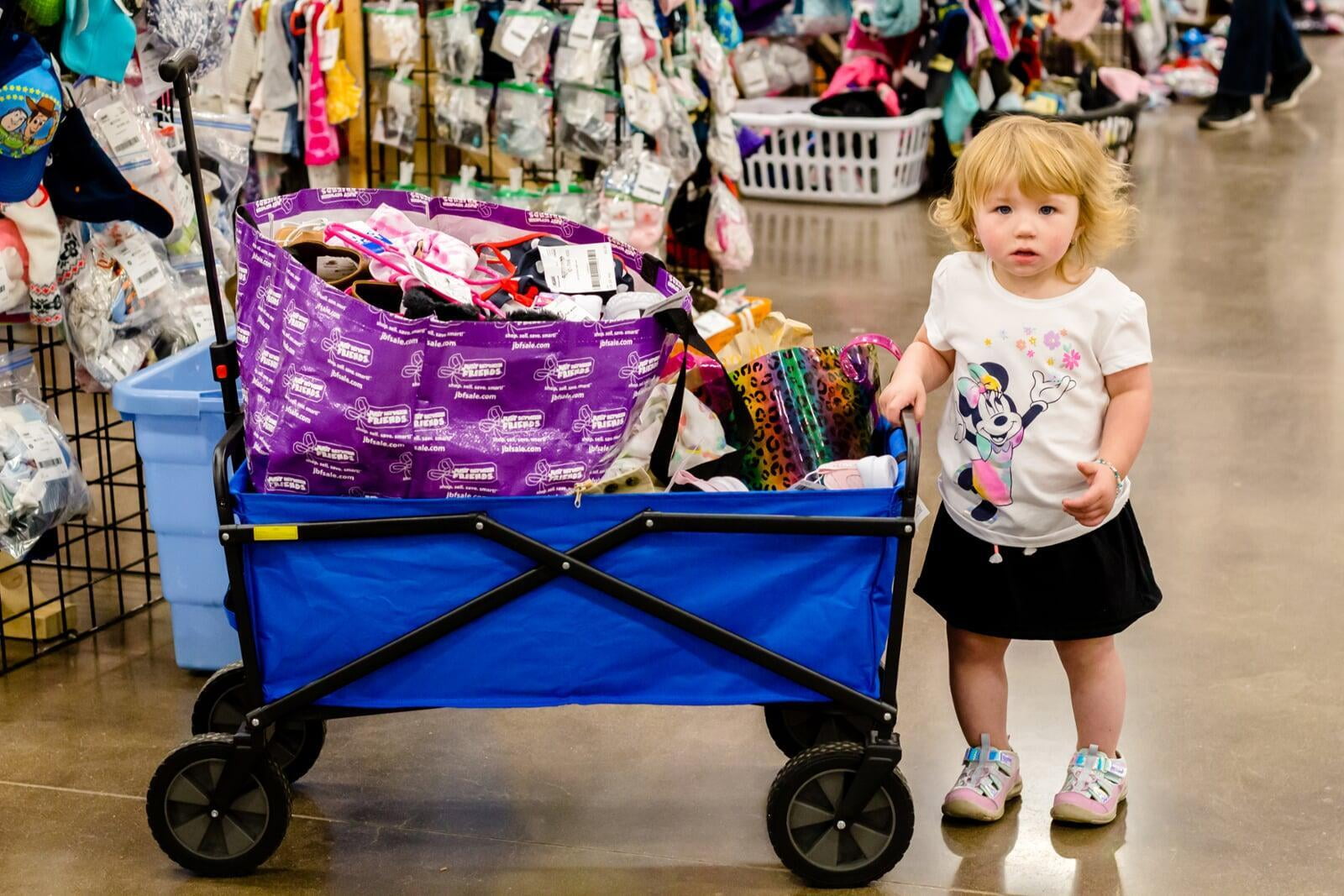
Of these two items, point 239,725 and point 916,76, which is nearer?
point 239,725

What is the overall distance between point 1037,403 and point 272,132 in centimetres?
299

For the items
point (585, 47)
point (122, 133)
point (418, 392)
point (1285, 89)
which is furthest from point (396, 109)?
point (1285, 89)

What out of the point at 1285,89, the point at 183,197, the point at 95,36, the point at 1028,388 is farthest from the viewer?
the point at 1285,89

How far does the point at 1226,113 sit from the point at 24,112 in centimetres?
856

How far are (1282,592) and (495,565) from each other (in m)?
1.98

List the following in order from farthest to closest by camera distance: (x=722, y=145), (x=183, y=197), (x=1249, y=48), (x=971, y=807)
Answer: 1. (x=1249, y=48)
2. (x=722, y=145)
3. (x=183, y=197)
4. (x=971, y=807)

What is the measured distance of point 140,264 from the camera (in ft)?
10.5

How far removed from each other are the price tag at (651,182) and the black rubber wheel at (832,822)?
2.65 m

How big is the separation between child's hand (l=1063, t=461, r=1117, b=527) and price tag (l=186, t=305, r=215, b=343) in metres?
1.83

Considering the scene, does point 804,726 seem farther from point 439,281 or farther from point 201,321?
point 201,321

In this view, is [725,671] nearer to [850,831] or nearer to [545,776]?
[850,831]

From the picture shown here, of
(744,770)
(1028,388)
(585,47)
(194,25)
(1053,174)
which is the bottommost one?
(744,770)

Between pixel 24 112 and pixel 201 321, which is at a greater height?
pixel 24 112

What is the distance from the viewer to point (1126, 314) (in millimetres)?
2346
